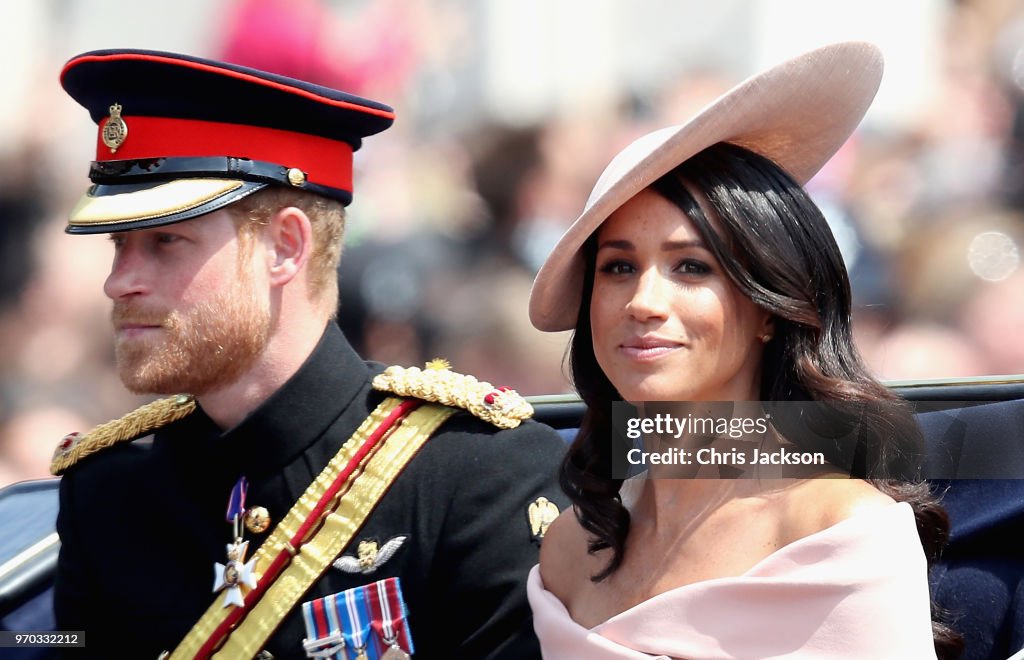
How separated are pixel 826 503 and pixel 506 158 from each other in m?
2.38

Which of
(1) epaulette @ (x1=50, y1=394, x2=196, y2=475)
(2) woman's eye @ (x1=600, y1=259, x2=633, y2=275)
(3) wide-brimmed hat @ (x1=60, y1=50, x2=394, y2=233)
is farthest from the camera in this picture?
(1) epaulette @ (x1=50, y1=394, x2=196, y2=475)

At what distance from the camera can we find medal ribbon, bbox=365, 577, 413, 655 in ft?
8.07

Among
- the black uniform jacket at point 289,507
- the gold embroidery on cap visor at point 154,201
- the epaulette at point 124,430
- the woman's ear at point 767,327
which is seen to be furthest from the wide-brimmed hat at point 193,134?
the woman's ear at point 767,327

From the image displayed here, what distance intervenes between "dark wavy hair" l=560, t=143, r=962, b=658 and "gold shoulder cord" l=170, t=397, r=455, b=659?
2.63 ft

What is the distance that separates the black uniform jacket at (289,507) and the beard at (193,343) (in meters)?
0.12

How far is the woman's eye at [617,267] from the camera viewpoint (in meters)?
2.09

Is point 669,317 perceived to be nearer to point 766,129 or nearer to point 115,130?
point 766,129

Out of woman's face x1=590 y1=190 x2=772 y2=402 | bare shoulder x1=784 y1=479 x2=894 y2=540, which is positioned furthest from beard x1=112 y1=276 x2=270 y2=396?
bare shoulder x1=784 y1=479 x2=894 y2=540

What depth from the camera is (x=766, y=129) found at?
210 centimetres

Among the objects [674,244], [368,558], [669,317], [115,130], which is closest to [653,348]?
[669,317]

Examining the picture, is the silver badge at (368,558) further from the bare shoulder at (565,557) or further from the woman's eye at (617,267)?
the woman's eye at (617,267)

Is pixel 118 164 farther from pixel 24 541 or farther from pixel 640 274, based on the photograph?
pixel 640 274

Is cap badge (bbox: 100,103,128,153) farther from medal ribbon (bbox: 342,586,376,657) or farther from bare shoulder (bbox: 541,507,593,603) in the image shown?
bare shoulder (bbox: 541,507,593,603)

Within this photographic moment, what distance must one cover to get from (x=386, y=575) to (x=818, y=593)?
90cm
